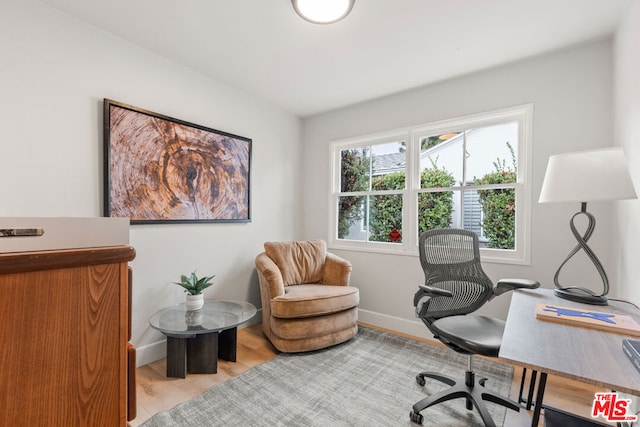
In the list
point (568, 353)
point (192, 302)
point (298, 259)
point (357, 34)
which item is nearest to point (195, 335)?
point (192, 302)

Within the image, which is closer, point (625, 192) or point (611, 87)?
point (625, 192)

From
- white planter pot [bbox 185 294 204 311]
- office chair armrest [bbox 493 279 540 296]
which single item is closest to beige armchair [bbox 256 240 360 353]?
white planter pot [bbox 185 294 204 311]

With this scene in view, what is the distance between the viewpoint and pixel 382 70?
2559mm

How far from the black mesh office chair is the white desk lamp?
0.34m

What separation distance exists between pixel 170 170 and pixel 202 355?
1489mm

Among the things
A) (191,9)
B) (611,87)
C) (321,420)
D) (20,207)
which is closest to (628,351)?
(321,420)

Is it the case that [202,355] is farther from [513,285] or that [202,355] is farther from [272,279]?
[513,285]

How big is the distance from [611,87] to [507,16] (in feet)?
3.22

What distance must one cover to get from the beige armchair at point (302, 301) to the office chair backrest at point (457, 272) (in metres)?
0.91

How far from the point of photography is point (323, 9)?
5.74 feet

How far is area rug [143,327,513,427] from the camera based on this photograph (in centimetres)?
167

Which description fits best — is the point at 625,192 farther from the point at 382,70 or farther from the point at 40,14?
the point at 40,14

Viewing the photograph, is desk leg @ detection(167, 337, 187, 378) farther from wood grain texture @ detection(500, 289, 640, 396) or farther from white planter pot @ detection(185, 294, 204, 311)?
wood grain texture @ detection(500, 289, 640, 396)

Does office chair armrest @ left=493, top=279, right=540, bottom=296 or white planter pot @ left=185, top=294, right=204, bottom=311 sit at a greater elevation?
office chair armrest @ left=493, top=279, right=540, bottom=296
